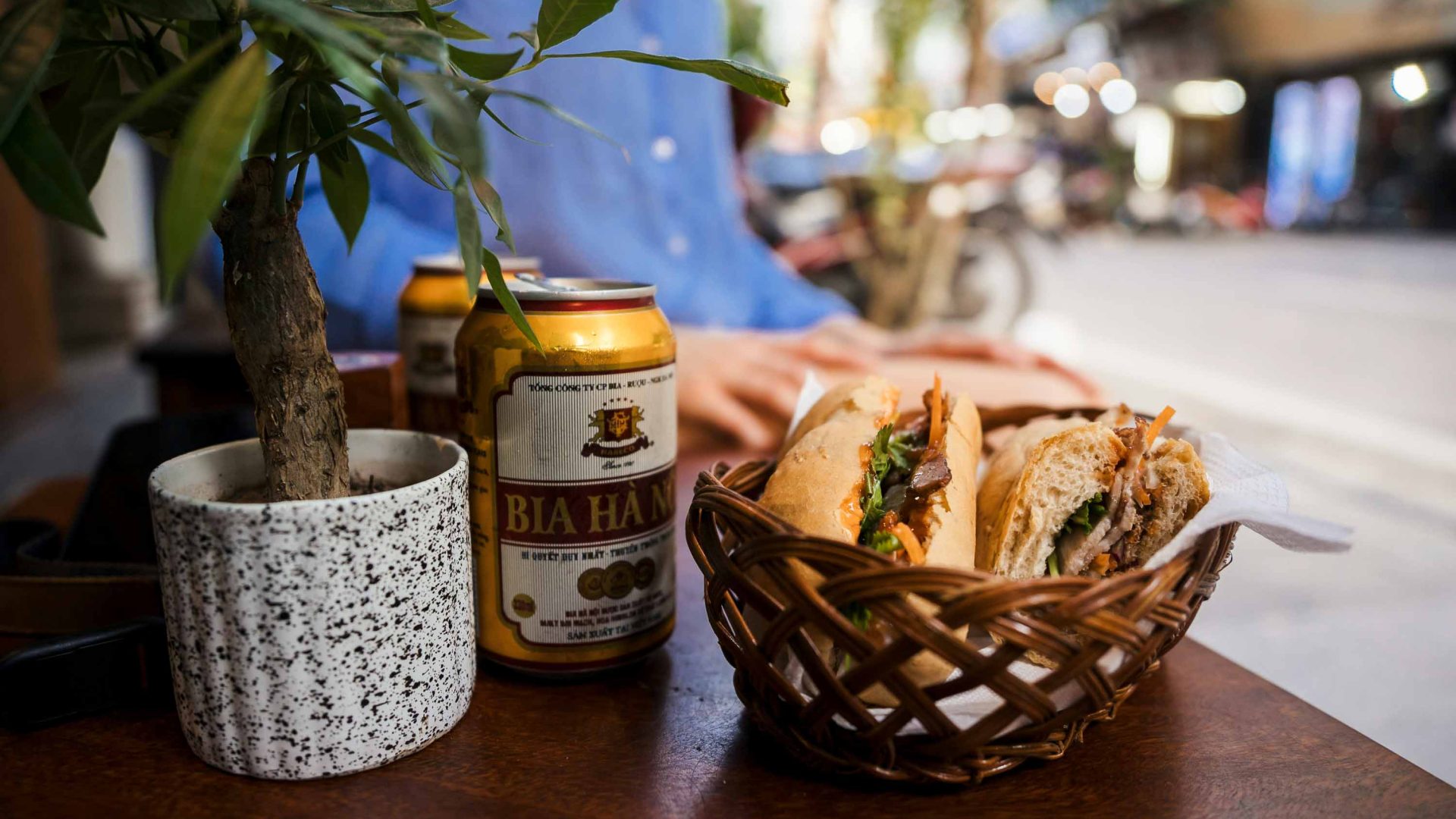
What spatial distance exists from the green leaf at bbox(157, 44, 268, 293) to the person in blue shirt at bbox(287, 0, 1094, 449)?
0.81m

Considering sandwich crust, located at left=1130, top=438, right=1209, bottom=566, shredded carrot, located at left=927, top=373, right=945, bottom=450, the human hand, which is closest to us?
sandwich crust, located at left=1130, top=438, right=1209, bottom=566

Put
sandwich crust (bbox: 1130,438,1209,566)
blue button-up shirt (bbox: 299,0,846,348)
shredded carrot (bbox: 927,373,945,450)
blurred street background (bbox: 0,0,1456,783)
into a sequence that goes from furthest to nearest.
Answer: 1. blurred street background (bbox: 0,0,1456,783)
2. blue button-up shirt (bbox: 299,0,846,348)
3. shredded carrot (bbox: 927,373,945,450)
4. sandwich crust (bbox: 1130,438,1209,566)

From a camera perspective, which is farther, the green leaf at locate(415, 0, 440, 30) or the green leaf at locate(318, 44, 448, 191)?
the green leaf at locate(415, 0, 440, 30)

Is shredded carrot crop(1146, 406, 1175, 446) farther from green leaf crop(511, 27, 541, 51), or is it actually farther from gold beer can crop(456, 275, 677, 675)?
green leaf crop(511, 27, 541, 51)

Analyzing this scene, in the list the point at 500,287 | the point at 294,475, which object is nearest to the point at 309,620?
the point at 294,475

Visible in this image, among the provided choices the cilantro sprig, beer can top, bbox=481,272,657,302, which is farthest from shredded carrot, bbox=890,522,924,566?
beer can top, bbox=481,272,657,302

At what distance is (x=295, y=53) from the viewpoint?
0.48 meters

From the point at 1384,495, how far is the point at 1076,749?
3147mm

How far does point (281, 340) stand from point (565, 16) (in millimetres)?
249

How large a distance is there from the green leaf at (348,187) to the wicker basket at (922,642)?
0.31 m

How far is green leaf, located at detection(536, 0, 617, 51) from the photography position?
50 centimetres

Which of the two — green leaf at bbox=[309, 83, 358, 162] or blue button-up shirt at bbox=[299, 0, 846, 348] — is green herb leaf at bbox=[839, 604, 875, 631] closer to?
green leaf at bbox=[309, 83, 358, 162]

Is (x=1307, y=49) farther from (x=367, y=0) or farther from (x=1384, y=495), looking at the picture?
(x=367, y=0)

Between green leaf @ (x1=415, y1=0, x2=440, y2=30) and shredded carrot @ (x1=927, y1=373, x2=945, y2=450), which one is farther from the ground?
green leaf @ (x1=415, y1=0, x2=440, y2=30)
